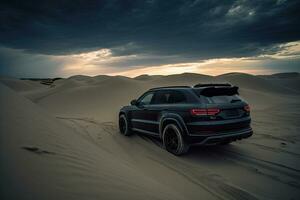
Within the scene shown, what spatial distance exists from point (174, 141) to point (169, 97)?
Result: 1254 millimetres

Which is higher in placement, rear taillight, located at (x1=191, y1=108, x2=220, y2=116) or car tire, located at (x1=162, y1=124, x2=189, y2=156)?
rear taillight, located at (x1=191, y1=108, x2=220, y2=116)

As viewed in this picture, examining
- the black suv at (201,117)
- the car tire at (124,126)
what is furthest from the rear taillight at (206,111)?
the car tire at (124,126)

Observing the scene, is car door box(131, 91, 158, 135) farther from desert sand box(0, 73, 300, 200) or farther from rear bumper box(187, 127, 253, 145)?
rear bumper box(187, 127, 253, 145)

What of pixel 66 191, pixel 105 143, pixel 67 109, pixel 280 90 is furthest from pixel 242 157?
pixel 280 90

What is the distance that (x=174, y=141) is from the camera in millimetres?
5934

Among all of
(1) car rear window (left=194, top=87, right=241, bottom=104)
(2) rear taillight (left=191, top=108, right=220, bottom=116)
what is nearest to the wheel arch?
(2) rear taillight (left=191, top=108, right=220, bottom=116)

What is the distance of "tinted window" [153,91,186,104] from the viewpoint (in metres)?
5.92

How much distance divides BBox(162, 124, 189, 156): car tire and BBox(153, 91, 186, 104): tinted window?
689 millimetres

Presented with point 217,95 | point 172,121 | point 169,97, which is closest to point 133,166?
point 172,121

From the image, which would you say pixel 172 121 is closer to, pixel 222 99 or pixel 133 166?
pixel 222 99

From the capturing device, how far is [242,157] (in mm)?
5617

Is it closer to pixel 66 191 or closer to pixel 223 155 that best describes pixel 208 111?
pixel 223 155

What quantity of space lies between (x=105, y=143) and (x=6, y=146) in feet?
14.7

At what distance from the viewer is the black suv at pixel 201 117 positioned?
5.19 metres
